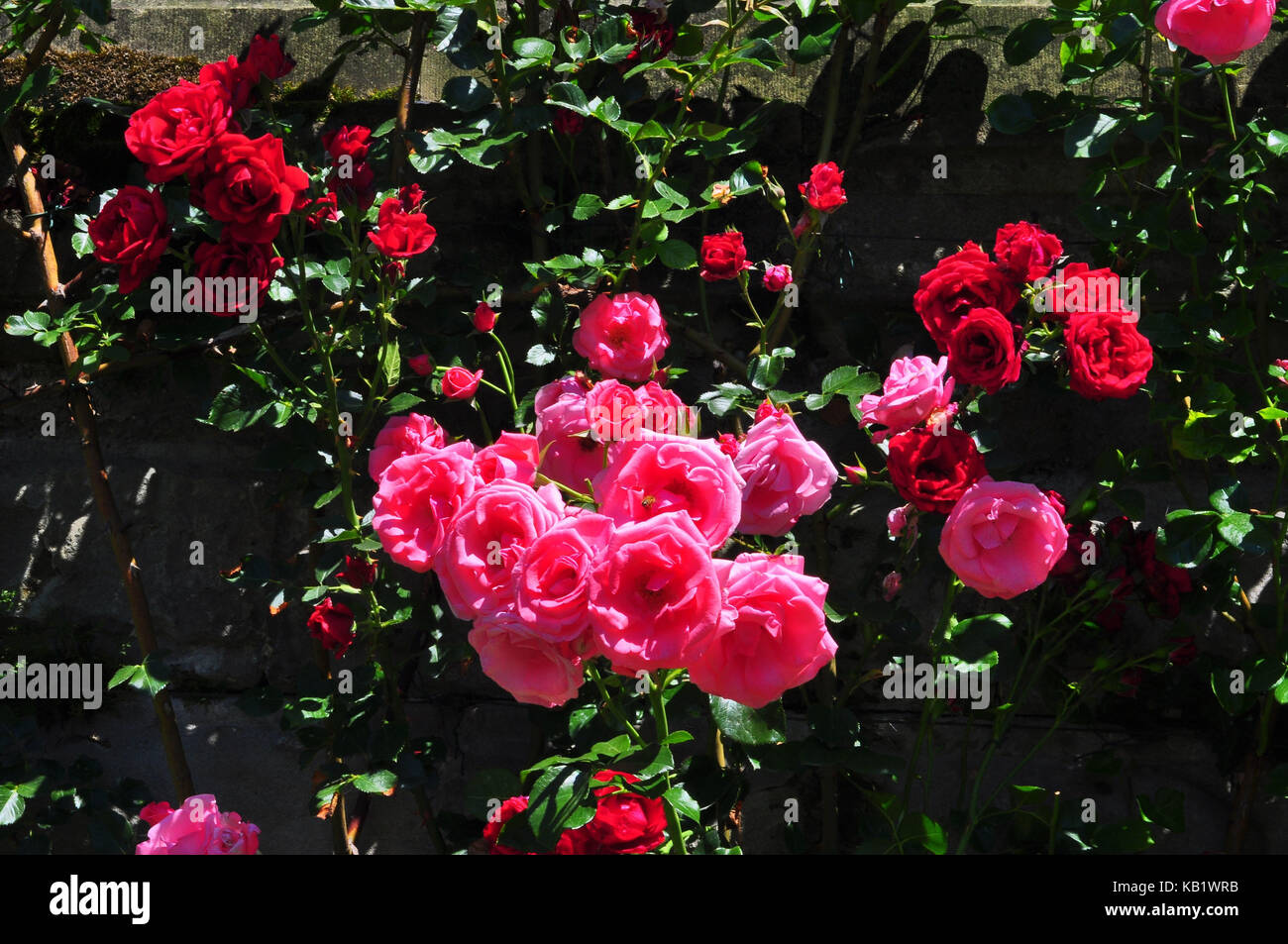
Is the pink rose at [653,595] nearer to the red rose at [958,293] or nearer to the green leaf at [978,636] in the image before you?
the red rose at [958,293]

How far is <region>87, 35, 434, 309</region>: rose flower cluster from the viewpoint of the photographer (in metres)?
1.52

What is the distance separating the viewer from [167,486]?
7.08ft

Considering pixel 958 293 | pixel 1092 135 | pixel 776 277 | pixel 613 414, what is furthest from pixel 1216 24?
pixel 613 414

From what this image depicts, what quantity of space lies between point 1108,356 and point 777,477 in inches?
19.6

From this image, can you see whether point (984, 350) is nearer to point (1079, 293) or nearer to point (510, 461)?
point (1079, 293)

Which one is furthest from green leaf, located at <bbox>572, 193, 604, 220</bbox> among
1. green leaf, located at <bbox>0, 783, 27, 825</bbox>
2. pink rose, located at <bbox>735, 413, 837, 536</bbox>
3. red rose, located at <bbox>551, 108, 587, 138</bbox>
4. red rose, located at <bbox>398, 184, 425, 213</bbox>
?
green leaf, located at <bbox>0, 783, 27, 825</bbox>

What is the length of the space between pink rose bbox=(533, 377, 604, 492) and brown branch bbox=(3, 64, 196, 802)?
41.2 inches

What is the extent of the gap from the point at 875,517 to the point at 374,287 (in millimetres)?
995

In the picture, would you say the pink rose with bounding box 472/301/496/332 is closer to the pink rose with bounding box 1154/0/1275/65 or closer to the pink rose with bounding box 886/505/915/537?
the pink rose with bounding box 886/505/915/537

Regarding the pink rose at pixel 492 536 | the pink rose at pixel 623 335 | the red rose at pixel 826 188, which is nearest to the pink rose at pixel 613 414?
the pink rose at pixel 492 536

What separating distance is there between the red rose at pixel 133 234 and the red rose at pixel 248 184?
0.13 meters

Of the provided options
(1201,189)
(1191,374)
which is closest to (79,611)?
(1191,374)

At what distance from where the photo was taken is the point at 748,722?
128 cm
